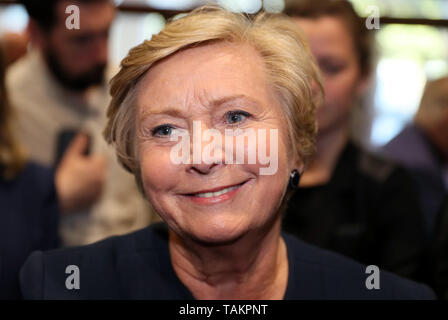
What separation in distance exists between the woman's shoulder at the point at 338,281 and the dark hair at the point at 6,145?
101cm

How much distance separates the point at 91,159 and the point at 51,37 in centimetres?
64

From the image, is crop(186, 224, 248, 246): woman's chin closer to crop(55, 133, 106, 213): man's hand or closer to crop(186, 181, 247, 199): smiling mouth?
crop(186, 181, 247, 199): smiling mouth

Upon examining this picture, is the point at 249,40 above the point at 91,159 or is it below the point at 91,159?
above

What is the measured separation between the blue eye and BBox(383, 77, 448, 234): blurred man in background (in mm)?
1597

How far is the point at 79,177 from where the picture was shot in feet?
7.97

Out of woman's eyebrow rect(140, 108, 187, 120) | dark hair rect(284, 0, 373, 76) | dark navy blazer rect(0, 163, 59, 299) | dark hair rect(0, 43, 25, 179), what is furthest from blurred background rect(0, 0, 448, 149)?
woman's eyebrow rect(140, 108, 187, 120)

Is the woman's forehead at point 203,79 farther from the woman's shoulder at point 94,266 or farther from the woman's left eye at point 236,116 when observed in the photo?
the woman's shoulder at point 94,266

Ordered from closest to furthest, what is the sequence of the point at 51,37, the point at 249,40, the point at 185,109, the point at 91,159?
the point at 185,109 → the point at 249,40 → the point at 91,159 → the point at 51,37

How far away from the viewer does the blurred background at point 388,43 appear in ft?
13.2

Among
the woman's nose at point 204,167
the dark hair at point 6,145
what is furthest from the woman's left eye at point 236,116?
the dark hair at point 6,145

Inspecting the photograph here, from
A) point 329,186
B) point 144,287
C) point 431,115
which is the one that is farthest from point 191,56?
point 431,115

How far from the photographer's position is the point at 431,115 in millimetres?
2988

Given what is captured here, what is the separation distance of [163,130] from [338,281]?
0.62 m
